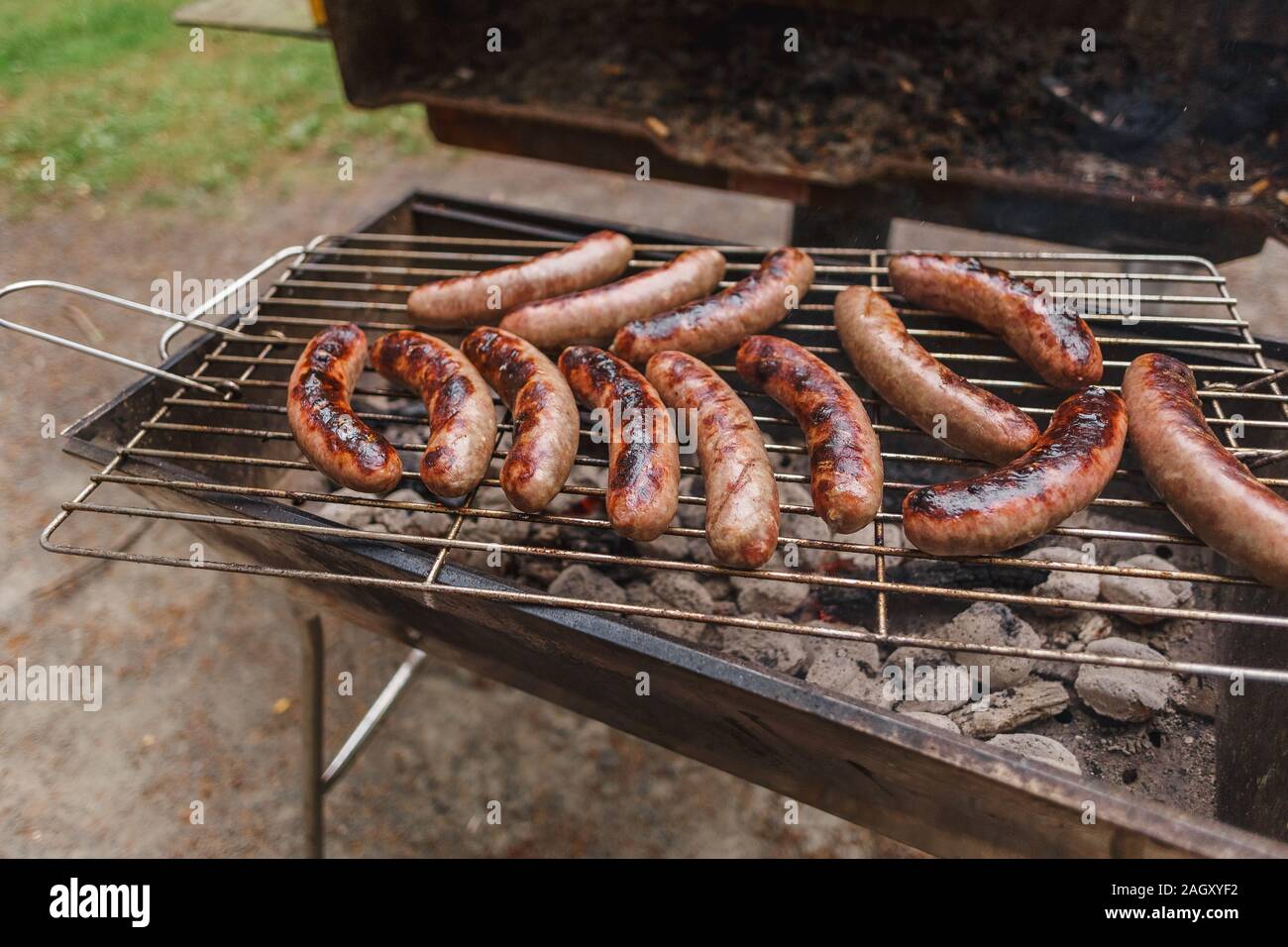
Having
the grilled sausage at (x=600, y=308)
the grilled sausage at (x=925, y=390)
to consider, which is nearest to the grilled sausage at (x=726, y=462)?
the grilled sausage at (x=600, y=308)

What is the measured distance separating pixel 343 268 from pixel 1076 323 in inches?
109

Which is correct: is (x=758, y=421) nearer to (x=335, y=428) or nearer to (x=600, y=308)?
(x=600, y=308)

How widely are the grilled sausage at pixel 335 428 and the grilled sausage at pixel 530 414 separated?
38 cm

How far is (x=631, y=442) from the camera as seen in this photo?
8.03ft

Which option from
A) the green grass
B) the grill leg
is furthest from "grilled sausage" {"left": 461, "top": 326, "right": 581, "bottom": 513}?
the green grass

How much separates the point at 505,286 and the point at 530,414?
2.79ft

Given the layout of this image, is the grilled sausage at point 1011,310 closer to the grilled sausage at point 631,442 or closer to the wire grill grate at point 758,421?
the wire grill grate at point 758,421

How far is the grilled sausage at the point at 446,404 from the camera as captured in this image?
241 centimetres

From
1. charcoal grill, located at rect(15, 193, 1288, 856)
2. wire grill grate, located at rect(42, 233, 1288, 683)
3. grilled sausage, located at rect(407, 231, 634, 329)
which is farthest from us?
grilled sausage, located at rect(407, 231, 634, 329)

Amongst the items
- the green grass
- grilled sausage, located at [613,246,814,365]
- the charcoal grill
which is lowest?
the charcoal grill

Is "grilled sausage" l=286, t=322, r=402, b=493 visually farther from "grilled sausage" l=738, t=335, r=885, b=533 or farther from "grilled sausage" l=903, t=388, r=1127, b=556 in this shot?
"grilled sausage" l=903, t=388, r=1127, b=556

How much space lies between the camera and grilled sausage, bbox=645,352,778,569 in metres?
2.20

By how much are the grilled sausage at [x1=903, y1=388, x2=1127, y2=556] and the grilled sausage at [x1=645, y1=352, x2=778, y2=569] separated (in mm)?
406
